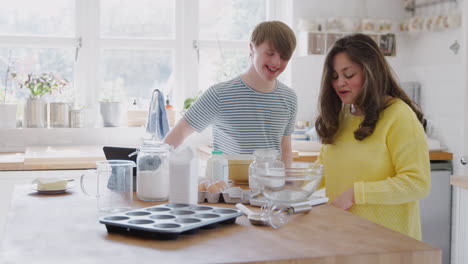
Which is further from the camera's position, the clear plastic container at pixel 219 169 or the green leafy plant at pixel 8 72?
the green leafy plant at pixel 8 72

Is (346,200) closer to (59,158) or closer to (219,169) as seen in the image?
(219,169)

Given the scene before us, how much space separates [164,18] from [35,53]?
1.03 meters

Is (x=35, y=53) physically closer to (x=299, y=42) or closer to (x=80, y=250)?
(x=299, y=42)

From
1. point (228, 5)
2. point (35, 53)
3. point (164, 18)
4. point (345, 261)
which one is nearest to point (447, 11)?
point (228, 5)

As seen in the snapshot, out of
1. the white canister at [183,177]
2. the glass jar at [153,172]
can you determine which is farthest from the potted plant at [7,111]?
the white canister at [183,177]

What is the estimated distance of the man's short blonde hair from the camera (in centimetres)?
240

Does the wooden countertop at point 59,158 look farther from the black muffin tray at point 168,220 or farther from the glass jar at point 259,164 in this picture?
the black muffin tray at point 168,220

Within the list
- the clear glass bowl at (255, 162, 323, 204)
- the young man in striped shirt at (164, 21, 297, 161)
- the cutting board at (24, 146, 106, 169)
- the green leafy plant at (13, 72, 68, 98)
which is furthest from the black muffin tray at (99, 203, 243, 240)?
the green leafy plant at (13, 72, 68, 98)

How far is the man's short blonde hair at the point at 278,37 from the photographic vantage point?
7.89ft

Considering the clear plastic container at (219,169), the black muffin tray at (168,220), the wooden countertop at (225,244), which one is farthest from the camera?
the clear plastic container at (219,169)

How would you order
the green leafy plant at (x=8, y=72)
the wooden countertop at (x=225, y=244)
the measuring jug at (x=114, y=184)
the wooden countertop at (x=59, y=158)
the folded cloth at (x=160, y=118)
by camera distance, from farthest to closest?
the green leafy plant at (x=8, y=72)
the folded cloth at (x=160, y=118)
the wooden countertop at (x=59, y=158)
the measuring jug at (x=114, y=184)
the wooden countertop at (x=225, y=244)

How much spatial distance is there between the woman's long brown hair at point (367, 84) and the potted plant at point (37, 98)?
106 inches

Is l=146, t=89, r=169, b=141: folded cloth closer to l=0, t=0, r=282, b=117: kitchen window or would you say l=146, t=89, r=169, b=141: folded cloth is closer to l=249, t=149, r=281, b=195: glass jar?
l=0, t=0, r=282, b=117: kitchen window

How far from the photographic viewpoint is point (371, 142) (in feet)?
6.66
